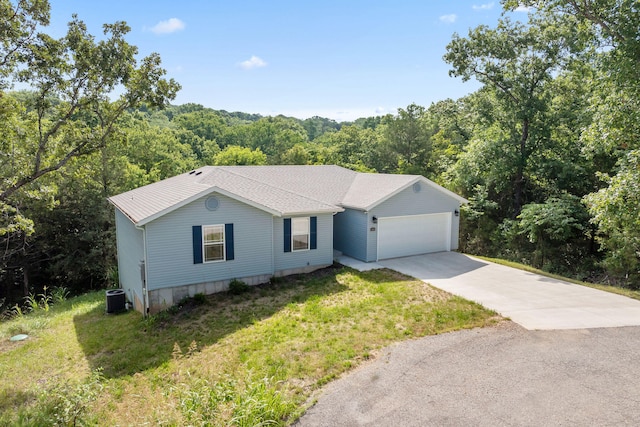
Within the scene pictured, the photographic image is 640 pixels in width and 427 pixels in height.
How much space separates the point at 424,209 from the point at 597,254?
9744mm

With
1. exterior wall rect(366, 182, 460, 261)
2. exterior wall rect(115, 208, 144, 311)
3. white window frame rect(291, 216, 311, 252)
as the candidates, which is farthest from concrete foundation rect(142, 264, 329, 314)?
exterior wall rect(366, 182, 460, 261)

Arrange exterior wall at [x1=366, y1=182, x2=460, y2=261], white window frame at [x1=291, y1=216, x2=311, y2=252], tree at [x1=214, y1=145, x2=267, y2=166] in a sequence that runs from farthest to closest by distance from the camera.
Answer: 1. tree at [x1=214, y1=145, x2=267, y2=166]
2. exterior wall at [x1=366, y1=182, x2=460, y2=261]
3. white window frame at [x1=291, y1=216, x2=311, y2=252]

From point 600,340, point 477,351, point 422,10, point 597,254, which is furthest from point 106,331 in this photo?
point 597,254

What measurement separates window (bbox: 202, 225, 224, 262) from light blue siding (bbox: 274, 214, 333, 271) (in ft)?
6.84

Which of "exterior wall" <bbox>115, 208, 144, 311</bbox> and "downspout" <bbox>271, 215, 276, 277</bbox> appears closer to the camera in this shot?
"exterior wall" <bbox>115, 208, 144, 311</bbox>

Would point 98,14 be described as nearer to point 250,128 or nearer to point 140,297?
point 140,297

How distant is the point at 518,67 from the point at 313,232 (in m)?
14.4

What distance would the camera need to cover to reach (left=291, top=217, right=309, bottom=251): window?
1432 cm

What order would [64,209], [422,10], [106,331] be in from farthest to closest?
1. [64,209]
2. [422,10]
3. [106,331]

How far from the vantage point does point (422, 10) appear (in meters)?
16.7

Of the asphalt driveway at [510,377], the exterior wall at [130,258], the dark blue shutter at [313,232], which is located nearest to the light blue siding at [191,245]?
the exterior wall at [130,258]

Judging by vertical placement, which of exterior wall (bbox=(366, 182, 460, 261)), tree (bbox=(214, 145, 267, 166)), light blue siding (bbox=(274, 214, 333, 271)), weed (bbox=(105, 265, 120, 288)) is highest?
tree (bbox=(214, 145, 267, 166))

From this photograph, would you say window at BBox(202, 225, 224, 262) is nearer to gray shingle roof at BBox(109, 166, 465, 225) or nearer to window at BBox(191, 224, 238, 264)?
window at BBox(191, 224, 238, 264)

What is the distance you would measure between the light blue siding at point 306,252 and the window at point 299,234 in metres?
0.23
